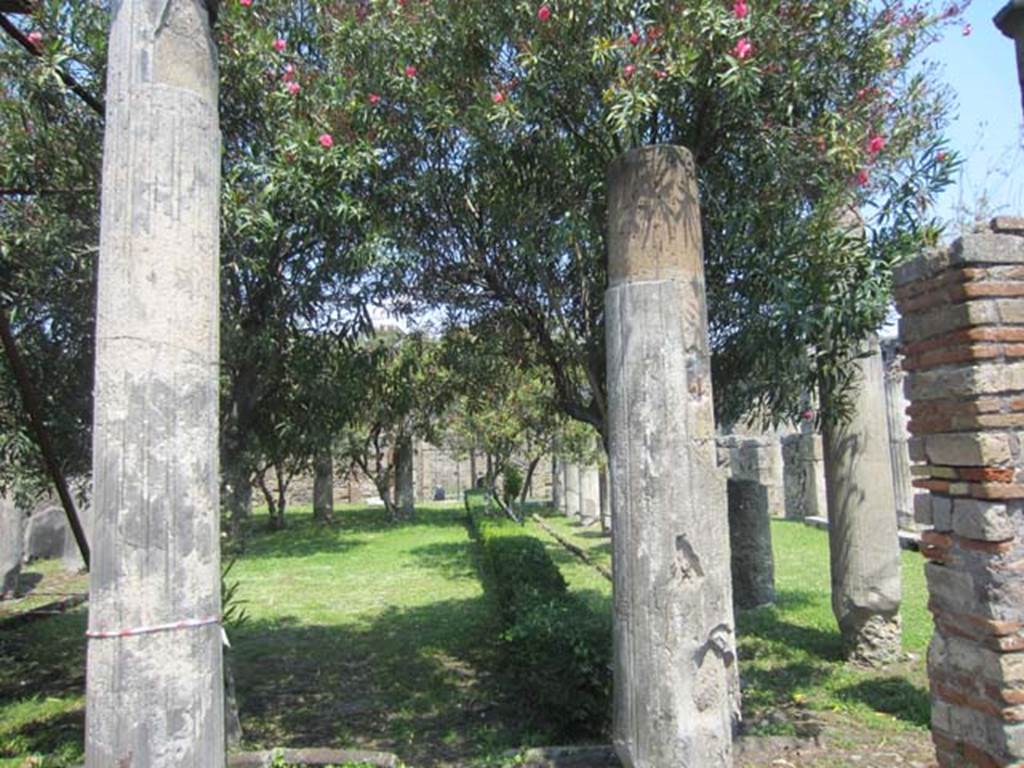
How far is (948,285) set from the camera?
378 cm

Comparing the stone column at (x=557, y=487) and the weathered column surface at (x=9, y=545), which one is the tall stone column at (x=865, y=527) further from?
the stone column at (x=557, y=487)

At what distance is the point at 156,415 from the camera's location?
7.37 feet

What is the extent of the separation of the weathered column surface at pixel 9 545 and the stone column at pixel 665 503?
1084cm

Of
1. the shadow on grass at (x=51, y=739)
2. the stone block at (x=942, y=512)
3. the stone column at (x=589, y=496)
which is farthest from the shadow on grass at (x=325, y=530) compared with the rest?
the stone block at (x=942, y=512)

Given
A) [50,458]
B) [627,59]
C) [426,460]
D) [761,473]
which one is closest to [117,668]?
[50,458]

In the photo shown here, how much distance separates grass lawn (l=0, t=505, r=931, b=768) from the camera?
5.44 m

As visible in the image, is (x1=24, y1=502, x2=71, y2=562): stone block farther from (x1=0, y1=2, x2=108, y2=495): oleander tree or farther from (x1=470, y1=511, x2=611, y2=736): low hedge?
(x1=470, y1=511, x2=611, y2=736): low hedge

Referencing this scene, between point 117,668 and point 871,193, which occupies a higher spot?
point 871,193

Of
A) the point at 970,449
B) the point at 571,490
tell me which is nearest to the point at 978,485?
the point at 970,449

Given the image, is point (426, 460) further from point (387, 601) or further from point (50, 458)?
point (50, 458)

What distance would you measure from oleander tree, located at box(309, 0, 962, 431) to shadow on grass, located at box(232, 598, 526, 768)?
2.55 m

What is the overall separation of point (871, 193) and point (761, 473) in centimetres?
1721

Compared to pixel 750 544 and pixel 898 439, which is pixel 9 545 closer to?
pixel 750 544

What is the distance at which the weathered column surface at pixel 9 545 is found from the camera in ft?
37.1
